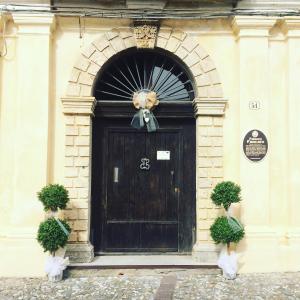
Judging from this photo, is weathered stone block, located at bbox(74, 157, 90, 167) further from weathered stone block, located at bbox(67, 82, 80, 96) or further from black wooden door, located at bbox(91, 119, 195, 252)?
weathered stone block, located at bbox(67, 82, 80, 96)

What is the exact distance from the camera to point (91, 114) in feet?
25.9

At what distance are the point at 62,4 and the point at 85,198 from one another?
10.8 feet

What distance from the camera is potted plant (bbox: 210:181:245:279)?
713 centimetres

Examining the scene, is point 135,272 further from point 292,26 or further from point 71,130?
point 292,26

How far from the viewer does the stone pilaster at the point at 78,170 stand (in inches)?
305

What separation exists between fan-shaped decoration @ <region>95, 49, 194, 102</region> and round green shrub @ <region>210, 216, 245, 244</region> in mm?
2419

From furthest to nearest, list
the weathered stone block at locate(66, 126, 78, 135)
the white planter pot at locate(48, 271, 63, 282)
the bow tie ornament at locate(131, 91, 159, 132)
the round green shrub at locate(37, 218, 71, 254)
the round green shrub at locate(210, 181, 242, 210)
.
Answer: the bow tie ornament at locate(131, 91, 159, 132) → the weathered stone block at locate(66, 126, 78, 135) → the round green shrub at locate(210, 181, 242, 210) → the white planter pot at locate(48, 271, 63, 282) → the round green shrub at locate(37, 218, 71, 254)

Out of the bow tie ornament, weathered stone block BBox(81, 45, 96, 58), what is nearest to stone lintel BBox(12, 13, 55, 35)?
weathered stone block BBox(81, 45, 96, 58)

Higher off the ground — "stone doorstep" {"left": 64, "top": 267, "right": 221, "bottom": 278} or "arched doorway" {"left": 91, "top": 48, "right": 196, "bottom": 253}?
"arched doorway" {"left": 91, "top": 48, "right": 196, "bottom": 253}

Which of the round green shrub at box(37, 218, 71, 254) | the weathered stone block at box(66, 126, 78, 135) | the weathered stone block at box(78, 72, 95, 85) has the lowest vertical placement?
the round green shrub at box(37, 218, 71, 254)

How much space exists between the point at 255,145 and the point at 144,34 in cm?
269

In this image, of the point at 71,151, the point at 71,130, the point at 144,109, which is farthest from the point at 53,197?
the point at 144,109

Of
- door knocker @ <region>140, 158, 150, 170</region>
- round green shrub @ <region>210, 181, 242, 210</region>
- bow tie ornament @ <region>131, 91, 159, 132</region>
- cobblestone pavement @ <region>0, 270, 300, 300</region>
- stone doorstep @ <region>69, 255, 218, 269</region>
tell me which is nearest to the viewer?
cobblestone pavement @ <region>0, 270, 300, 300</region>

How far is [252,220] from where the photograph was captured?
762cm
